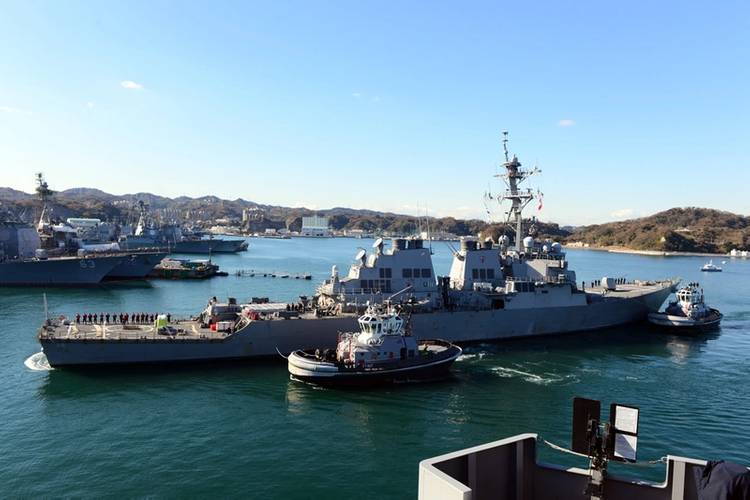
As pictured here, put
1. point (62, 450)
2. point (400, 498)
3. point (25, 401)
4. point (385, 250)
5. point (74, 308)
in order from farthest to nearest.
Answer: point (74, 308)
point (385, 250)
point (25, 401)
point (62, 450)
point (400, 498)

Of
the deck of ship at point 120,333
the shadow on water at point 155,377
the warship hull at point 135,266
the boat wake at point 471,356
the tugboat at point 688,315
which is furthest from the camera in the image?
the warship hull at point 135,266

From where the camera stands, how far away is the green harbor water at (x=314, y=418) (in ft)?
62.7

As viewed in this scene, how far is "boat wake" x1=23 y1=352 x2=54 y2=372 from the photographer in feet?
104

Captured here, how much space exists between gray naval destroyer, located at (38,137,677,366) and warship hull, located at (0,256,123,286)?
4227 cm

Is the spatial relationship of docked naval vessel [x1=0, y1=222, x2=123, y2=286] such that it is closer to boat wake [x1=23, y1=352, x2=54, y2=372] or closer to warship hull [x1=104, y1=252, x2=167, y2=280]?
warship hull [x1=104, y1=252, x2=167, y2=280]

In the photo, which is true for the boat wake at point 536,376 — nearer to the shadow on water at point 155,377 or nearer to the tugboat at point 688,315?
the shadow on water at point 155,377

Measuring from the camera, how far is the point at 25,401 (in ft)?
87.5

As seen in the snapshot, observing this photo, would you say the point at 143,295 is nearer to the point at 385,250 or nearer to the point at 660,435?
the point at 385,250

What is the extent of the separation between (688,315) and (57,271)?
77466 mm

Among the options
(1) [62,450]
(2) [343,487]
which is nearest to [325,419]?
(2) [343,487]

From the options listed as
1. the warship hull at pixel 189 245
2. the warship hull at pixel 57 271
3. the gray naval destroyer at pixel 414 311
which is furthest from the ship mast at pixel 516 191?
the warship hull at pixel 189 245

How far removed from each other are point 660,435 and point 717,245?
612 feet

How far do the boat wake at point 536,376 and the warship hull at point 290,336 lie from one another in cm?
603

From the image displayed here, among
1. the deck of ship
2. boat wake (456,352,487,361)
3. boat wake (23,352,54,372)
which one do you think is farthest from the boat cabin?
boat wake (23,352,54,372)
